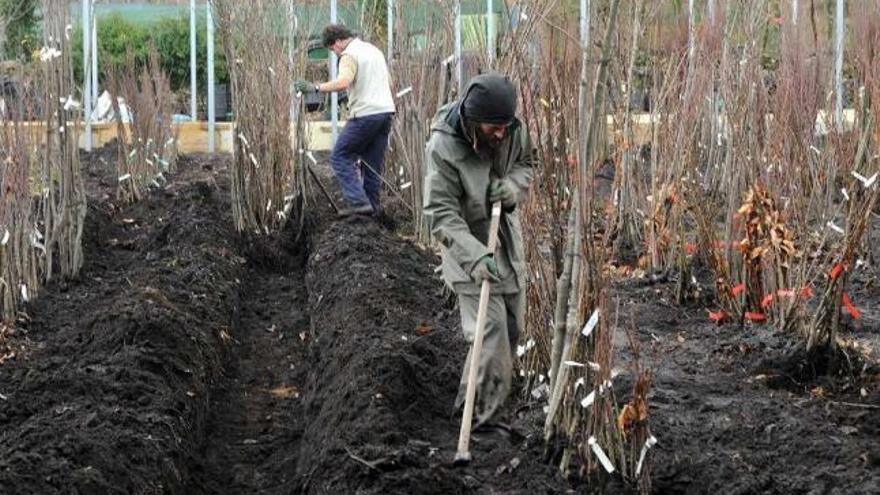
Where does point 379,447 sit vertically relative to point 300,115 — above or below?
below

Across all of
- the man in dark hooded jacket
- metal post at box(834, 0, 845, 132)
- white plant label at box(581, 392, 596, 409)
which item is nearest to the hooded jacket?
the man in dark hooded jacket

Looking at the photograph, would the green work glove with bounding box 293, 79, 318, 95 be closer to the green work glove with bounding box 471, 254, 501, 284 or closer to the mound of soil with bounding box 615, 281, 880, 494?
the mound of soil with bounding box 615, 281, 880, 494

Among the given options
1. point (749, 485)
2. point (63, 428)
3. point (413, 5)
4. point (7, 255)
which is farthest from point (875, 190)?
point (413, 5)

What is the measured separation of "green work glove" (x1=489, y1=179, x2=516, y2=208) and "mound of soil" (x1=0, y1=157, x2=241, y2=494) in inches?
62.6

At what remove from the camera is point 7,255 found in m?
7.91

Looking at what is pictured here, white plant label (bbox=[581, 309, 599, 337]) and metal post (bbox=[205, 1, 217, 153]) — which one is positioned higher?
metal post (bbox=[205, 1, 217, 153])

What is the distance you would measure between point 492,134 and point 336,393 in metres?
1.40

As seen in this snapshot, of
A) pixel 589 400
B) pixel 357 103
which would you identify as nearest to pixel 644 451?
pixel 589 400

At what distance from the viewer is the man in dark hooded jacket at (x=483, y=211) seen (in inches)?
212

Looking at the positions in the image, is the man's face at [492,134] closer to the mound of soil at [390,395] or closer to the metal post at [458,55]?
the mound of soil at [390,395]

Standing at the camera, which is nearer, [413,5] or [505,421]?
[505,421]

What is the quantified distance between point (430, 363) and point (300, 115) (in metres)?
4.81

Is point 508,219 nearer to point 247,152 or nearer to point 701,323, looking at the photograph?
point 701,323

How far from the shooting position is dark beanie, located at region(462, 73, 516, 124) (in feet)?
17.1
